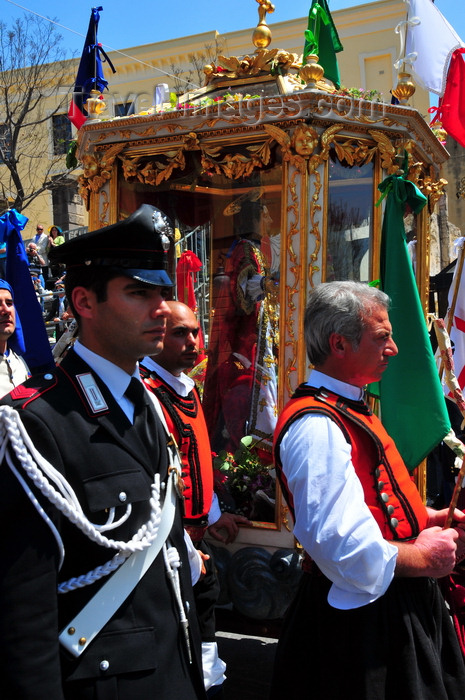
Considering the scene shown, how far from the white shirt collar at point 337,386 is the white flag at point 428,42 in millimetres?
2564

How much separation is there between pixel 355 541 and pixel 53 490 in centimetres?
86

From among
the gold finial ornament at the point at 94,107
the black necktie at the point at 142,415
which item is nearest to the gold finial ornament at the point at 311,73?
the gold finial ornament at the point at 94,107

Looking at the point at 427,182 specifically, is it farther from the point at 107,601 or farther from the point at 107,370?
the point at 107,601

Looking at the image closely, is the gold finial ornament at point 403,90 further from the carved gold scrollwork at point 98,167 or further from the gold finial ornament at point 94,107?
the gold finial ornament at point 94,107

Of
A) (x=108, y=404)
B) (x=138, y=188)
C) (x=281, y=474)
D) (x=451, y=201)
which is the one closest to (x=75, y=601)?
(x=108, y=404)

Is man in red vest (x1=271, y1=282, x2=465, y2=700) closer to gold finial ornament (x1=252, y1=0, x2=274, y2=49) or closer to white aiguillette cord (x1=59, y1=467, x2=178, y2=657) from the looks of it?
white aiguillette cord (x1=59, y1=467, x2=178, y2=657)

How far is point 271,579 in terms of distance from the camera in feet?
12.4

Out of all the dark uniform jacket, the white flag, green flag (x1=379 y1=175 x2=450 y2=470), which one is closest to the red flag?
the white flag

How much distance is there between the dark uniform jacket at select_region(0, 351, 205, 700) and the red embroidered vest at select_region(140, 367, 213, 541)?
1347 millimetres

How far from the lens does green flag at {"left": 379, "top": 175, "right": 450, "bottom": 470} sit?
3477 millimetres

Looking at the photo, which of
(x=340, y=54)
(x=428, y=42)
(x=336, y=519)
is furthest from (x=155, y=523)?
(x=340, y=54)

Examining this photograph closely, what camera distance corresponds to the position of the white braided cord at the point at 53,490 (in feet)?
5.01

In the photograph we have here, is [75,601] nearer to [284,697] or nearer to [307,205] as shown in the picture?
[284,697]

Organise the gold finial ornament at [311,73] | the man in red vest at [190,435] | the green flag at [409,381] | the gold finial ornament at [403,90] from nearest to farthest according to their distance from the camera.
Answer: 1. the man in red vest at [190,435]
2. the green flag at [409,381]
3. the gold finial ornament at [311,73]
4. the gold finial ornament at [403,90]
